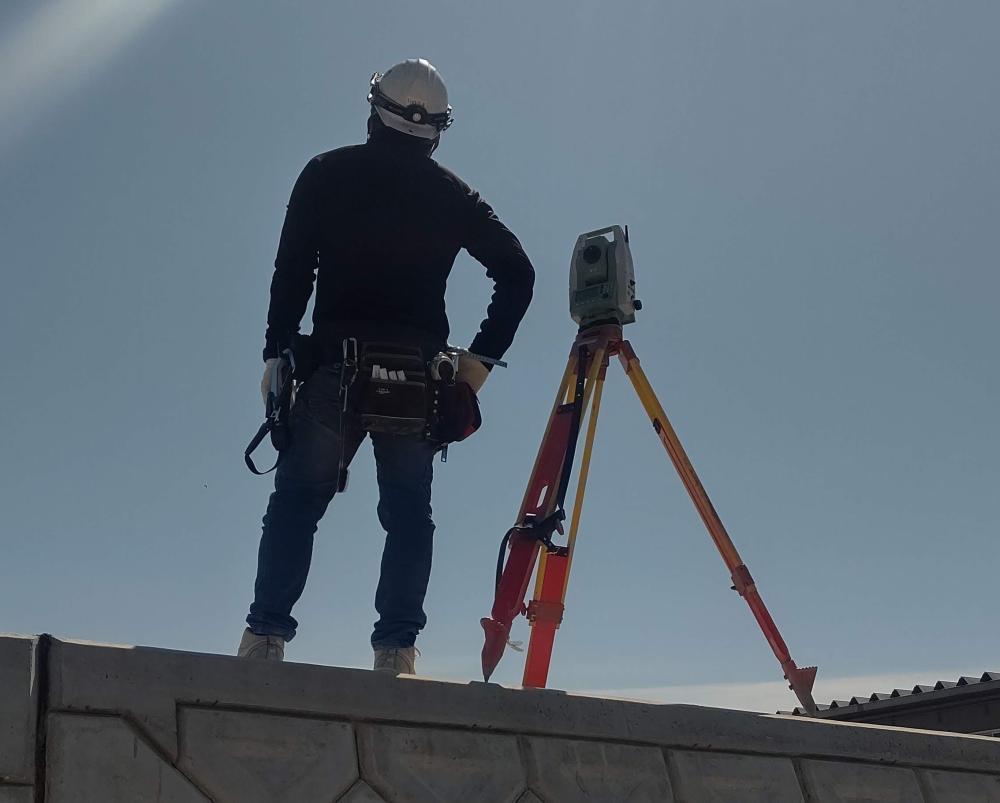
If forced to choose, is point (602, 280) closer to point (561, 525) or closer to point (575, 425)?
point (575, 425)

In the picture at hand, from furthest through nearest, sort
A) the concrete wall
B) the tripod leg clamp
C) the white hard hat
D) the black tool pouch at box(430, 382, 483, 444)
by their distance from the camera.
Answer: the tripod leg clamp < the white hard hat < the black tool pouch at box(430, 382, 483, 444) < the concrete wall

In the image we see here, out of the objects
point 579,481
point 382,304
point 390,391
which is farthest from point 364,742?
point 579,481

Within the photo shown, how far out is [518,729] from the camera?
8.87 feet

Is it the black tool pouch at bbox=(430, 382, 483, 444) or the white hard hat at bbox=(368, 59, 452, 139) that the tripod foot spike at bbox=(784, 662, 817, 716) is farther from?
the white hard hat at bbox=(368, 59, 452, 139)

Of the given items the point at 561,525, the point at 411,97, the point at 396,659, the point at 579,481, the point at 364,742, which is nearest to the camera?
the point at 364,742

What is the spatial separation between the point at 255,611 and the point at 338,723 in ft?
2.60

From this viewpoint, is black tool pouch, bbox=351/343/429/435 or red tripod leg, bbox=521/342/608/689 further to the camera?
red tripod leg, bbox=521/342/608/689

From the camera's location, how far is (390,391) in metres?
3.43

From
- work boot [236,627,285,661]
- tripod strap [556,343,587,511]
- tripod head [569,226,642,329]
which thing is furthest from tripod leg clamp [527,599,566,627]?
work boot [236,627,285,661]

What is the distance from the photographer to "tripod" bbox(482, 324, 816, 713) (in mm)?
5285

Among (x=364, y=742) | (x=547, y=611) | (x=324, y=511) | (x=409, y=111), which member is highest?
(x=409, y=111)

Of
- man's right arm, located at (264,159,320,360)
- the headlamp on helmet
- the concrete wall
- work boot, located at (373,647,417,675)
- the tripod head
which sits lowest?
the concrete wall

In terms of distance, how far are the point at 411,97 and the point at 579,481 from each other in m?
2.39

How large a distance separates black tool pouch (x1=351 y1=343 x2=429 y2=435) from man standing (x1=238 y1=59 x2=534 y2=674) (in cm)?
6
